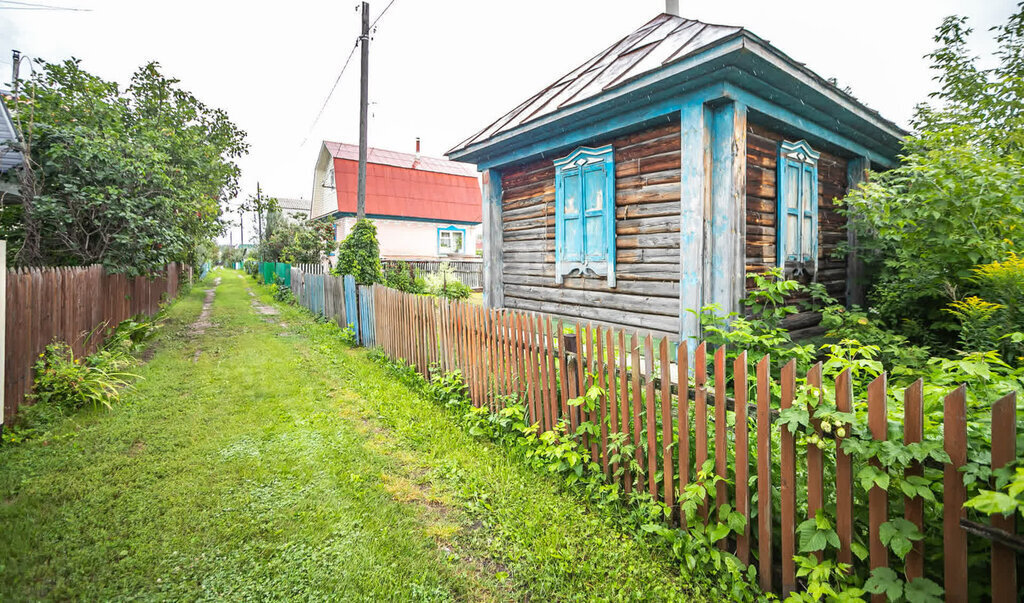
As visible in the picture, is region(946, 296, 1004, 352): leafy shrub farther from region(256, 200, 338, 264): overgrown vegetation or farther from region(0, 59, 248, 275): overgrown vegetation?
region(256, 200, 338, 264): overgrown vegetation

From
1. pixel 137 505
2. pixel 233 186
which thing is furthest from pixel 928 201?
pixel 233 186

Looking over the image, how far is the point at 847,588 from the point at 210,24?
14515 mm

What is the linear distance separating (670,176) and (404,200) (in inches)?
741

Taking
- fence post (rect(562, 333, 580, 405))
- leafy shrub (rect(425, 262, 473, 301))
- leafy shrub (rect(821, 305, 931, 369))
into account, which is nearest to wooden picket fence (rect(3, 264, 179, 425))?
fence post (rect(562, 333, 580, 405))

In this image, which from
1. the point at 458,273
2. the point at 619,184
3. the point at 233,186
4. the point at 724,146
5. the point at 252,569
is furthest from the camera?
the point at 458,273

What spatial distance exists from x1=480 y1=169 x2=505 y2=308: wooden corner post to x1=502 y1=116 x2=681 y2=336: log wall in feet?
2.33

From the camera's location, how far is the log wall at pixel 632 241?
17.9ft

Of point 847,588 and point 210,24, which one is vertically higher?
point 210,24

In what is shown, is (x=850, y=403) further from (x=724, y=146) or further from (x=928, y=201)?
(x=928, y=201)

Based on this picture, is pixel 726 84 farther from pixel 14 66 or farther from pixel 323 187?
pixel 323 187

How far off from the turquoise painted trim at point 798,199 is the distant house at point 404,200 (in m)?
18.4

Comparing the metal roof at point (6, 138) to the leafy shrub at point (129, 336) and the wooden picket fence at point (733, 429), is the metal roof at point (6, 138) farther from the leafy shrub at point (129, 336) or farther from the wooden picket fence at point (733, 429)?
the wooden picket fence at point (733, 429)

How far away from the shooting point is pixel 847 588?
1812 millimetres

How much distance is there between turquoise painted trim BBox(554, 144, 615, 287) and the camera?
20.1 feet
